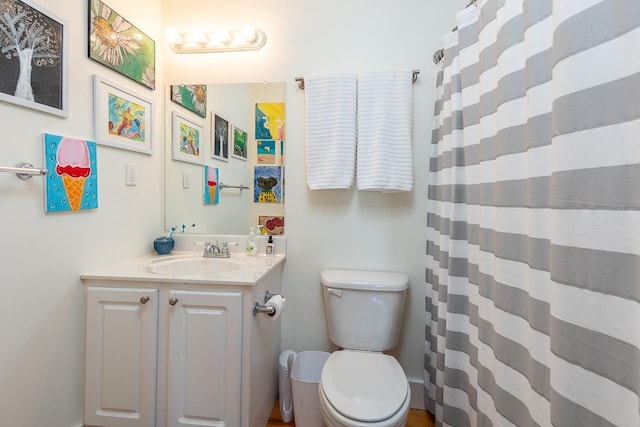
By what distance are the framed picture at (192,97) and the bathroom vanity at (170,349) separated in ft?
3.47

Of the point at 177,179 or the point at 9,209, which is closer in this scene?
the point at 9,209

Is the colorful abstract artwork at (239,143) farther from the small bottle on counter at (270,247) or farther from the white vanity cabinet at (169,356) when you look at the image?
the white vanity cabinet at (169,356)

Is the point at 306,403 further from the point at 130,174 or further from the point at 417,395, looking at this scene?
the point at 130,174

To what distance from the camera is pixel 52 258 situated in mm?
1158

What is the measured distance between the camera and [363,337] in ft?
5.00

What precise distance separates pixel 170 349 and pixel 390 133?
1406 millimetres

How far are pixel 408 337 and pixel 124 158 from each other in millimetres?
1771

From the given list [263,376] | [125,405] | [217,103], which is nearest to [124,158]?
[217,103]

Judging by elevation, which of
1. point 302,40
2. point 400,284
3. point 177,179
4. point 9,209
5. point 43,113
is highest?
point 302,40

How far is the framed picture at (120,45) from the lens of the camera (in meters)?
1.33

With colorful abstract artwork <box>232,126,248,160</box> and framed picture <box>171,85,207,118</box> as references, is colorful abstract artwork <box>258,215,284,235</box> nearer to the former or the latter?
colorful abstract artwork <box>232,126,248,160</box>

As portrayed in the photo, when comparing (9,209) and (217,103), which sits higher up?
(217,103)

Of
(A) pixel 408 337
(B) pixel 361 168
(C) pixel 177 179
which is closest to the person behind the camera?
(B) pixel 361 168

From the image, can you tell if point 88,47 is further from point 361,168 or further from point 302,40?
point 361,168
